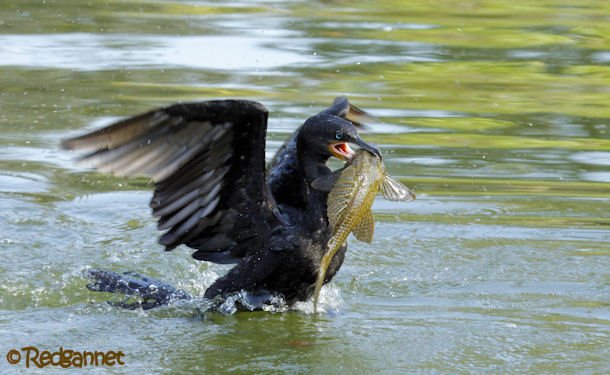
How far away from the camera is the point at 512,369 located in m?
5.68

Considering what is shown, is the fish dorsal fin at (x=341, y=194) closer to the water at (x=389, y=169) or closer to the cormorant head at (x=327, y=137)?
the cormorant head at (x=327, y=137)

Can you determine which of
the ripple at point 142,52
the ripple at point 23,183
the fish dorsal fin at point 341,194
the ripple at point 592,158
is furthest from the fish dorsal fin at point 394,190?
the ripple at point 142,52

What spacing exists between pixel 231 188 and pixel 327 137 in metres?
0.53

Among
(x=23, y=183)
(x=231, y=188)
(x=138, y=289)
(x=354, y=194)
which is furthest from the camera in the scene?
(x=23, y=183)

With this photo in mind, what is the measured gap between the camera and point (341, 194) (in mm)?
6125

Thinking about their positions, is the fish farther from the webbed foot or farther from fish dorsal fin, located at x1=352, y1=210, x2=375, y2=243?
the webbed foot

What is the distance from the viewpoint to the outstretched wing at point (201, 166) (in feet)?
19.4

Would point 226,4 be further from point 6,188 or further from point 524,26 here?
point 6,188

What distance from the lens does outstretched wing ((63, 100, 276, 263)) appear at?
19.4ft

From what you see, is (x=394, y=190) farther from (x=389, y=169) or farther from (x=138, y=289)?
(x=389, y=169)

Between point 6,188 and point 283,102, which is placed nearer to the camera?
point 6,188

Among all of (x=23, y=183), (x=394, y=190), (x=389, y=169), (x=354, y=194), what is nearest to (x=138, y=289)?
(x=354, y=194)

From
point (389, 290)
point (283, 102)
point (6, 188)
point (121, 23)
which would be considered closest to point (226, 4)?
point (121, 23)

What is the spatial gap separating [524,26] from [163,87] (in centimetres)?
448
